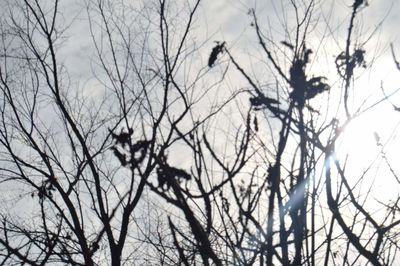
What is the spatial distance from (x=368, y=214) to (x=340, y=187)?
59 centimetres

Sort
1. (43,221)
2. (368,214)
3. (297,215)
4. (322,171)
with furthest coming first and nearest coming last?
(43,221) → (368,214) → (322,171) → (297,215)

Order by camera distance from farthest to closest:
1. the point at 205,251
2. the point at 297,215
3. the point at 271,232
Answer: the point at 297,215, the point at 271,232, the point at 205,251

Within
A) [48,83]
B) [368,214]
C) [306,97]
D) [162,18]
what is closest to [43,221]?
[48,83]

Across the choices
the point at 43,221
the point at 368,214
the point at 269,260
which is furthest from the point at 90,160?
the point at 269,260

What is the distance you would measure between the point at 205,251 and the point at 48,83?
577 cm

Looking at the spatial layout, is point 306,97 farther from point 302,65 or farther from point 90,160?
point 90,160

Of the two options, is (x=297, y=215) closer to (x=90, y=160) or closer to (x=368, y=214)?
(x=368, y=214)

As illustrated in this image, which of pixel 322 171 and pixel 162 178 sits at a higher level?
pixel 322 171

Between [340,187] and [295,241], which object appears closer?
[295,241]

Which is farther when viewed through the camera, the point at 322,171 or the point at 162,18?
the point at 162,18

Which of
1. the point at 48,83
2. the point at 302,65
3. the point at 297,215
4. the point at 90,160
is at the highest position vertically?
the point at 48,83

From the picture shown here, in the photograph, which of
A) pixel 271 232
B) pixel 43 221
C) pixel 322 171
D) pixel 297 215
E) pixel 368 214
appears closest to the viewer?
pixel 271 232

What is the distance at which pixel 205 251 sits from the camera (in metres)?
2.23

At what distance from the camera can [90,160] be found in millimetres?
7203
